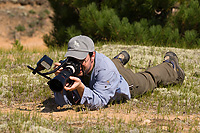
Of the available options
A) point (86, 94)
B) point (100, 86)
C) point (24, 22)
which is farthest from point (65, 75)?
point (24, 22)

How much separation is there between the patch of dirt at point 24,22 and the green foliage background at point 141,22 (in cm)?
1578

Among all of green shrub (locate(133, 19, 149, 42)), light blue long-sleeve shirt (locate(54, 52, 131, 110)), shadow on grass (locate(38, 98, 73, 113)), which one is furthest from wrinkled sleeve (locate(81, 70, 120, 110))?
green shrub (locate(133, 19, 149, 42))

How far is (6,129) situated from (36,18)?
29.4 meters

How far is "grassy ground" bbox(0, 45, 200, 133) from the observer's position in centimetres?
329

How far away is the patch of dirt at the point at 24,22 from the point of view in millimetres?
27953

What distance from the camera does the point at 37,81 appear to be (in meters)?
5.54

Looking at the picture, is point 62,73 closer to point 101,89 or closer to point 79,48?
point 79,48

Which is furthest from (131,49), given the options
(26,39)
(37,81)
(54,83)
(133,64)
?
(26,39)

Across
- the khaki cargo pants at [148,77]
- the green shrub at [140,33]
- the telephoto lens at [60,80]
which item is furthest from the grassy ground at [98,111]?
the green shrub at [140,33]

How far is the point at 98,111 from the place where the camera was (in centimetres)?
405

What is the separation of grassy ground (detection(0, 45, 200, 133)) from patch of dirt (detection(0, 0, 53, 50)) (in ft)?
70.7

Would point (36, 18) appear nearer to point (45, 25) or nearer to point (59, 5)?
point (45, 25)

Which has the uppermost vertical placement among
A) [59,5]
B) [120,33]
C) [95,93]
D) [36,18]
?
[36,18]

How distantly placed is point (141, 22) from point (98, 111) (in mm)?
7874
